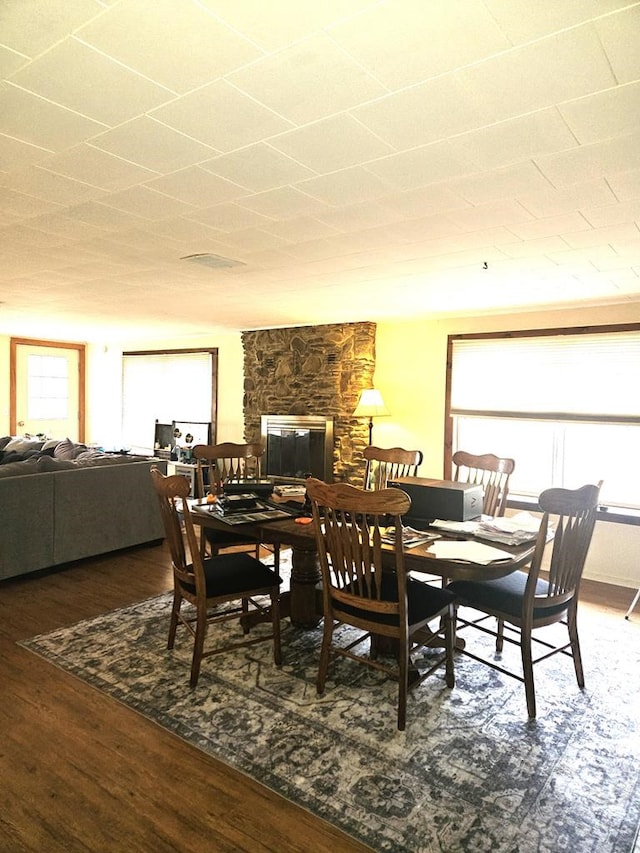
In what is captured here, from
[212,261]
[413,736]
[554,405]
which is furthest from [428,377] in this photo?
[413,736]

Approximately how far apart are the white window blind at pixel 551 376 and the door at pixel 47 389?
6.75 meters

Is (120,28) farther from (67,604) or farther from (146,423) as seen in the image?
(146,423)

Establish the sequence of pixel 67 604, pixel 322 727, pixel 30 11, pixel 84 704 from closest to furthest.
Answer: pixel 30 11
pixel 322 727
pixel 84 704
pixel 67 604

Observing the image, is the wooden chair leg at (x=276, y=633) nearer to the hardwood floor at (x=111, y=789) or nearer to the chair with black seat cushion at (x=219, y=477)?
the chair with black seat cushion at (x=219, y=477)

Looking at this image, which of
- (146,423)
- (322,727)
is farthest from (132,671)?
(146,423)

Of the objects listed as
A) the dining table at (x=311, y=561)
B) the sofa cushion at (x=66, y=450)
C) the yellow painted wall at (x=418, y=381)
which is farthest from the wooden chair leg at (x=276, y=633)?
the sofa cushion at (x=66, y=450)

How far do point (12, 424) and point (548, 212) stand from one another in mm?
8463

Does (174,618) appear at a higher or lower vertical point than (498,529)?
lower

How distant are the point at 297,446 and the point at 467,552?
4.33m

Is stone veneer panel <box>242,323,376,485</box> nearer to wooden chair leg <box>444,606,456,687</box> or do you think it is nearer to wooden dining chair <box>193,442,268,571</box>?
wooden dining chair <box>193,442,268,571</box>

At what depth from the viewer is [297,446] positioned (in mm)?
6652

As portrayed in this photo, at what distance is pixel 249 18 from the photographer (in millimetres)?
1341

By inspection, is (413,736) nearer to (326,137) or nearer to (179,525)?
(179,525)

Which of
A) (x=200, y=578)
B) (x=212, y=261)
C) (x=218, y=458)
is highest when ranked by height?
(x=212, y=261)
